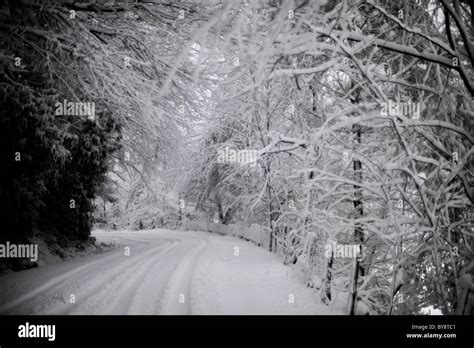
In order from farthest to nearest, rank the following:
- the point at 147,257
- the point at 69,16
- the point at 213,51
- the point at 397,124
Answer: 1. the point at 147,257
2. the point at 69,16
3. the point at 397,124
4. the point at 213,51

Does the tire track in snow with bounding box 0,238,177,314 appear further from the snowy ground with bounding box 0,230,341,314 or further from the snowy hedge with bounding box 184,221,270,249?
the snowy hedge with bounding box 184,221,270,249

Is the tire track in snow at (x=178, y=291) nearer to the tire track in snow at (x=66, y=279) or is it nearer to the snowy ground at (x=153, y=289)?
the snowy ground at (x=153, y=289)

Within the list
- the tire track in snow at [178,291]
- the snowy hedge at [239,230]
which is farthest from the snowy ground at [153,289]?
the snowy hedge at [239,230]

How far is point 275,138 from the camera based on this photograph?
3410 millimetres

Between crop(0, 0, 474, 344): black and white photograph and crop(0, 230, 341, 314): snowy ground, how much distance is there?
60 millimetres

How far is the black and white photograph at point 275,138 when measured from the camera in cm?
309

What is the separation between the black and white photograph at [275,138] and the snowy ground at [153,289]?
0.06 metres

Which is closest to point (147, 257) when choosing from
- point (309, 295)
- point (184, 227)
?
point (309, 295)

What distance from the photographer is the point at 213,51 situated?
218 centimetres

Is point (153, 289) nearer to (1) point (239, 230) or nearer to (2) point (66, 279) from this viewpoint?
(2) point (66, 279)

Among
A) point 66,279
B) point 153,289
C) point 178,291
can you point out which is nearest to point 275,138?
point 178,291
